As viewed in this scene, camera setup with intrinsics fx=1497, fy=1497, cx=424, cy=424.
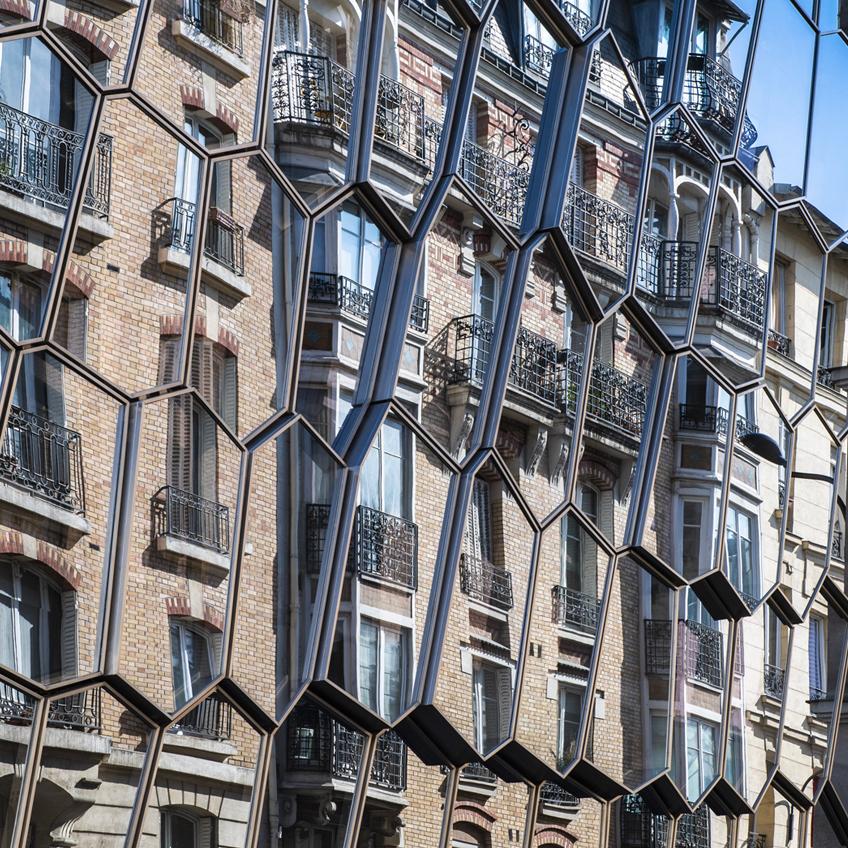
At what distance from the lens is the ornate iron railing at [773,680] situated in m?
5.77

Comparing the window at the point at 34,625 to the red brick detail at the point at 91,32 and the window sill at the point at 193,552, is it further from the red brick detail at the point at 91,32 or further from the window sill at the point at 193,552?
the red brick detail at the point at 91,32

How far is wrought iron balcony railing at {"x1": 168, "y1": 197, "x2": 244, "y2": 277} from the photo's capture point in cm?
360

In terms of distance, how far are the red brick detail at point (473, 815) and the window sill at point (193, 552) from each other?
3.94 feet

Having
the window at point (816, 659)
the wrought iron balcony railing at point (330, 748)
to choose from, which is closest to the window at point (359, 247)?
the wrought iron balcony railing at point (330, 748)

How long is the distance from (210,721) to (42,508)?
72cm

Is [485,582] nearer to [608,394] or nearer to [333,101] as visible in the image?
[608,394]

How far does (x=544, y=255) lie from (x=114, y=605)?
203 cm

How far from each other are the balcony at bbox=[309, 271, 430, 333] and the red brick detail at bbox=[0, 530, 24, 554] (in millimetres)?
1146

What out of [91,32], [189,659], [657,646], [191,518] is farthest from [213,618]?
[657,646]

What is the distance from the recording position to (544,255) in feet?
15.7

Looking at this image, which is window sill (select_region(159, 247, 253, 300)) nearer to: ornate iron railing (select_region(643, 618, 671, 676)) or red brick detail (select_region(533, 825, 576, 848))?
red brick detail (select_region(533, 825, 576, 848))

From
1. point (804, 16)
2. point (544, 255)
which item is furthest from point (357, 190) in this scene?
point (804, 16)

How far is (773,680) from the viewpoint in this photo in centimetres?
581

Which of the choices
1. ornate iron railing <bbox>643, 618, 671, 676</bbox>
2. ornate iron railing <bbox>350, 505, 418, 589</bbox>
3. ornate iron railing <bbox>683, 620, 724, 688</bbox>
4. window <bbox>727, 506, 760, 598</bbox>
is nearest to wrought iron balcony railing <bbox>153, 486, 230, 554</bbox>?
ornate iron railing <bbox>350, 505, 418, 589</bbox>
